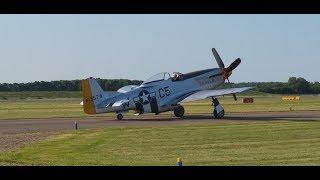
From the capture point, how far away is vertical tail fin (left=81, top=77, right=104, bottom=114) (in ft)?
110

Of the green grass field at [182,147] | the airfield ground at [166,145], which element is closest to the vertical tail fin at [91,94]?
the airfield ground at [166,145]

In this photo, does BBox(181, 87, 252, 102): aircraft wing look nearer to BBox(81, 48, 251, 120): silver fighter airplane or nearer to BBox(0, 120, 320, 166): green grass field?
BBox(81, 48, 251, 120): silver fighter airplane

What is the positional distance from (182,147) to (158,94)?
56.4 feet

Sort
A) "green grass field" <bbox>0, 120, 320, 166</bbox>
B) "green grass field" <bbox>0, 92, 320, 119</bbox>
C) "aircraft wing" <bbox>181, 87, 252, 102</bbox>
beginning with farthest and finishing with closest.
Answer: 1. "green grass field" <bbox>0, 92, 320, 119</bbox>
2. "aircraft wing" <bbox>181, 87, 252, 102</bbox>
3. "green grass field" <bbox>0, 120, 320, 166</bbox>

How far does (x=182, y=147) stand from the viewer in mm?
18141

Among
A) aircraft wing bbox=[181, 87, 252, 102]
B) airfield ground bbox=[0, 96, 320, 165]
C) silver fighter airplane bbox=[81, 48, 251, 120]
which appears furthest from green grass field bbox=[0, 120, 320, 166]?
aircraft wing bbox=[181, 87, 252, 102]

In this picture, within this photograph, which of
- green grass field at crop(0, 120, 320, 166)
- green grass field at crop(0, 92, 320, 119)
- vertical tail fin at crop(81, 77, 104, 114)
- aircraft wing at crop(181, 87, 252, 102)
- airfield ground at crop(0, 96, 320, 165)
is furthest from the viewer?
green grass field at crop(0, 92, 320, 119)

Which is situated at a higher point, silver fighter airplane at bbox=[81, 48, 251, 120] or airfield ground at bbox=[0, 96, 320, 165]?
silver fighter airplane at bbox=[81, 48, 251, 120]

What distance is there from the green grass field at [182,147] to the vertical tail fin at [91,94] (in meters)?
7.75
